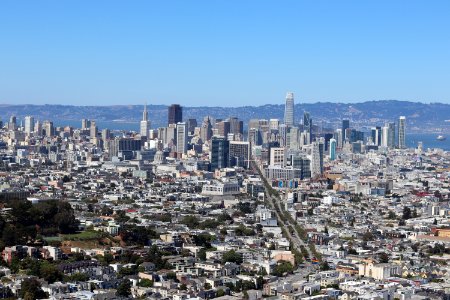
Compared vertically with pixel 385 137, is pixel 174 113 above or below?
above

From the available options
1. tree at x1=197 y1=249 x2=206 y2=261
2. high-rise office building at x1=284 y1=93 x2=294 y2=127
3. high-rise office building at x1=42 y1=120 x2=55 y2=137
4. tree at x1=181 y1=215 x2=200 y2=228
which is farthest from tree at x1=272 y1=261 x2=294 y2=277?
high-rise office building at x1=284 y1=93 x2=294 y2=127

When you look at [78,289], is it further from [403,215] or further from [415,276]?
[403,215]

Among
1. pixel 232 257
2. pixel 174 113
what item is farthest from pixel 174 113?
pixel 232 257

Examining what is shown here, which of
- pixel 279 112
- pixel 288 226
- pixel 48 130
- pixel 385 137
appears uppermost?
pixel 279 112

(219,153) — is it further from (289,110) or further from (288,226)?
(289,110)

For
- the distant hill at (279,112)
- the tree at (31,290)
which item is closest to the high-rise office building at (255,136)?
the tree at (31,290)

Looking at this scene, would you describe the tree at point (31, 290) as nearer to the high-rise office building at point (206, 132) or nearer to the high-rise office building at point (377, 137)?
the high-rise office building at point (206, 132)
